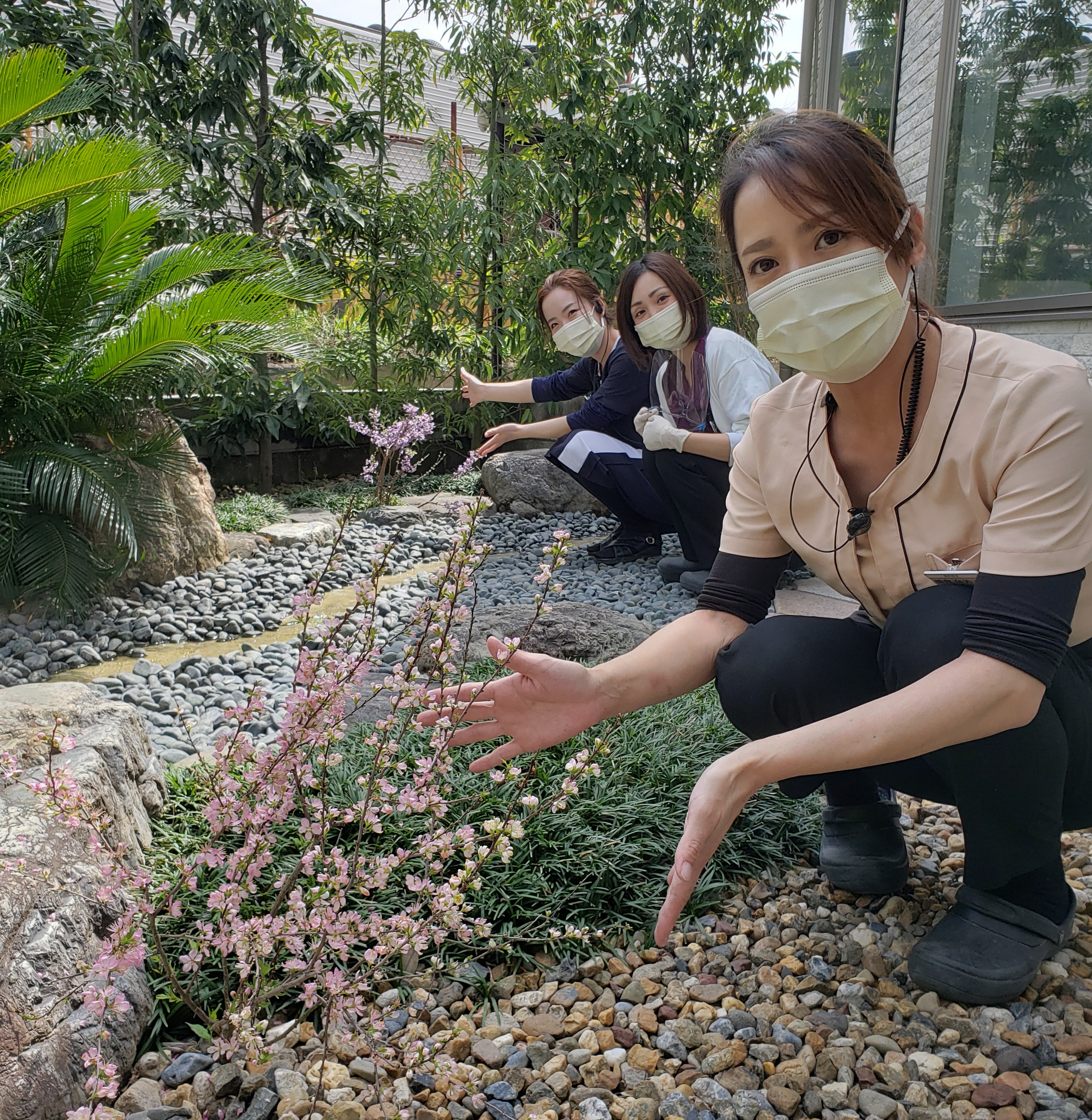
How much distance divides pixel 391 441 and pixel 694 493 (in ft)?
8.48

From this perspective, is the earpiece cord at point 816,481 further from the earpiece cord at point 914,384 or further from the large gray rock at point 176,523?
the large gray rock at point 176,523

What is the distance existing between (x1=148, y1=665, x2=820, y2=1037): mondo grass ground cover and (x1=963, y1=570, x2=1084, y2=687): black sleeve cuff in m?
0.73

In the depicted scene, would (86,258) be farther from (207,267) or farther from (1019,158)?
(1019,158)

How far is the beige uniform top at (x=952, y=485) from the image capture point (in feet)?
4.07

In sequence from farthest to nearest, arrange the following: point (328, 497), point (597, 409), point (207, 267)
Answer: point (328, 497) → point (597, 409) → point (207, 267)

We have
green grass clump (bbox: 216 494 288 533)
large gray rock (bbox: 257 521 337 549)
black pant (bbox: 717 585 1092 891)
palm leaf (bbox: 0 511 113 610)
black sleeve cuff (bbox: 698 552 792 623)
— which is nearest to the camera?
black pant (bbox: 717 585 1092 891)

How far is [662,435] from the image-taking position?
3844 mm

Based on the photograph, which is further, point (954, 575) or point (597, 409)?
point (597, 409)

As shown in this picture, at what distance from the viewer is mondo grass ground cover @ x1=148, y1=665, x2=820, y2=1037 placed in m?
1.67

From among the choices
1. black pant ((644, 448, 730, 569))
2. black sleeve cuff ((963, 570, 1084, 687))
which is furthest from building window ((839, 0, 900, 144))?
black sleeve cuff ((963, 570, 1084, 687))

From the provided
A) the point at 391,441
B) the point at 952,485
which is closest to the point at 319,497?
the point at 391,441

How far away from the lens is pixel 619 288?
380 centimetres

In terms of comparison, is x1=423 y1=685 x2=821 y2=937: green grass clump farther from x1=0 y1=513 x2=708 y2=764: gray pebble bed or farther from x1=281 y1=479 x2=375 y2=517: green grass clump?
x1=281 y1=479 x2=375 y2=517: green grass clump

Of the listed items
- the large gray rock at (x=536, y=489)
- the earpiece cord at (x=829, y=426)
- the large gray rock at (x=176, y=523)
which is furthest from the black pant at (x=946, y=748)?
the large gray rock at (x=536, y=489)
